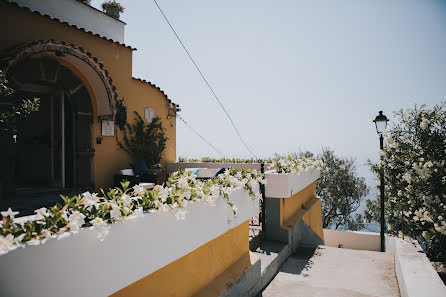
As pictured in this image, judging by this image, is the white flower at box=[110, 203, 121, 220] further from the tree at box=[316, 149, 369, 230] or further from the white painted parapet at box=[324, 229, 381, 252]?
the tree at box=[316, 149, 369, 230]

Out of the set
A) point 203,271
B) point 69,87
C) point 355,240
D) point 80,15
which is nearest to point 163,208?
point 203,271

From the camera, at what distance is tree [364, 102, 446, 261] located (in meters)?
4.23

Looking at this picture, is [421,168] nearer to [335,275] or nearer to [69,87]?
[335,275]

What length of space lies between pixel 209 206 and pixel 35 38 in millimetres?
6253

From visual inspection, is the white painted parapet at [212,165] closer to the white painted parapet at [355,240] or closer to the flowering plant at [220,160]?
the flowering plant at [220,160]

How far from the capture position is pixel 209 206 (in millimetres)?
3301

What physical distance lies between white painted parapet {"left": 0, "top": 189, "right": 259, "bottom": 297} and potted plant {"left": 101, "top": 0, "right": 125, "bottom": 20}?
8.91 meters

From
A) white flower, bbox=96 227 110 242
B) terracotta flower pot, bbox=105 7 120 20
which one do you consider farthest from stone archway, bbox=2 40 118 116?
white flower, bbox=96 227 110 242

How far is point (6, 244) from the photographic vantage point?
4.63 ft

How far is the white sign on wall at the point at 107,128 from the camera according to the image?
321 inches

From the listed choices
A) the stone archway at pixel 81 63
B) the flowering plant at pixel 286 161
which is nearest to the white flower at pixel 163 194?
the flowering plant at pixel 286 161

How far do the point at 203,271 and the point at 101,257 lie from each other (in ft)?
5.96

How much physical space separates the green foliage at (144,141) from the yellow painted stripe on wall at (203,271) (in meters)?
5.58

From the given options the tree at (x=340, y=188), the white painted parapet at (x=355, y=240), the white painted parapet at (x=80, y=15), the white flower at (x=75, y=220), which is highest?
the white painted parapet at (x=80, y=15)
